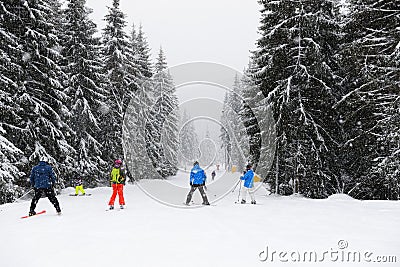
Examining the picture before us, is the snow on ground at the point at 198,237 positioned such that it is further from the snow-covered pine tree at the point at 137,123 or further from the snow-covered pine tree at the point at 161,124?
the snow-covered pine tree at the point at 161,124

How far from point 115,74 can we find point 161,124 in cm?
1347

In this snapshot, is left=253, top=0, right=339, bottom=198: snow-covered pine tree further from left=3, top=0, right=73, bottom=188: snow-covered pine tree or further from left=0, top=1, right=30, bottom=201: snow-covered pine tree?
left=0, top=1, right=30, bottom=201: snow-covered pine tree

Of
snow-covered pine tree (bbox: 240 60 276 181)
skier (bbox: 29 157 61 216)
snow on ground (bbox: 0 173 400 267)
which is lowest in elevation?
snow on ground (bbox: 0 173 400 267)

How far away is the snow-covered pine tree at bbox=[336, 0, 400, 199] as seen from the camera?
1410 centimetres

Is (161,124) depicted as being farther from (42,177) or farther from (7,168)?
(42,177)

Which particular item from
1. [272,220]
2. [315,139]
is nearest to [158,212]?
[272,220]

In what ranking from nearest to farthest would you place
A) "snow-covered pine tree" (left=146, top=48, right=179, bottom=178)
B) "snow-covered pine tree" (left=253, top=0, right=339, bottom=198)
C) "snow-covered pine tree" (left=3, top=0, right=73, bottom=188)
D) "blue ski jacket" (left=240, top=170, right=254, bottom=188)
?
"blue ski jacket" (left=240, top=170, right=254, bottom=188) → "snow-covered pine tree" (left=3, top=0, right=73, bottom=188) → "snow-covered pine tree" (left=253, top=0, right=339, bottom=198) → "snow-covered pine tree" (left=146, top=48, right=179, bottom=178)

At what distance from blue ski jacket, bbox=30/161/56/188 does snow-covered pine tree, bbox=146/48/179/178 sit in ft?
78.3

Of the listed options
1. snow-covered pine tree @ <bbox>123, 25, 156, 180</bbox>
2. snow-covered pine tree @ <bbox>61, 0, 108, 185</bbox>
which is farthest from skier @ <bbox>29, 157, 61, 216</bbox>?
snow-covered pine tree @ <bbox>123, 25, 156, 180</bbox>

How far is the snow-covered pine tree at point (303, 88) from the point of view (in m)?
16.7

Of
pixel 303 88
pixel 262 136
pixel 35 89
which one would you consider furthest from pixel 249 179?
pixel 35 89

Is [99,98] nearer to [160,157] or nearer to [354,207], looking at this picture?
[160,157]

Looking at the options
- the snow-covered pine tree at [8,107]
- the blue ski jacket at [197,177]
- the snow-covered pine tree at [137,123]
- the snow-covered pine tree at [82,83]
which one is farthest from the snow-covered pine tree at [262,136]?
the snow-covered pine tree at [137,123]

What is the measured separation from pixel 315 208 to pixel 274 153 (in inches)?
228
